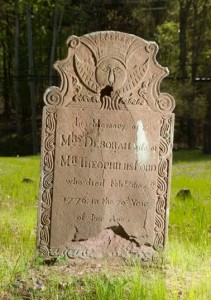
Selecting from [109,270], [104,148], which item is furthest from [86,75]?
[109,270]

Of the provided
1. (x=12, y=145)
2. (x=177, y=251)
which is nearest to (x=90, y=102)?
(x=177, y=251)

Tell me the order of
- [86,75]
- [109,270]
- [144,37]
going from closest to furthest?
[109,270]
[86,75]
[144,37]

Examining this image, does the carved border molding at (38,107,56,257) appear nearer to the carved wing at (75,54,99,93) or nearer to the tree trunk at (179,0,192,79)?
the carved wing at (75,54,99,93)

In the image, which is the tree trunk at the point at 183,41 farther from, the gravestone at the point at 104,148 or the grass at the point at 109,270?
the gravestone at the point at 104,148

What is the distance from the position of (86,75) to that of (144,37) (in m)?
24.3

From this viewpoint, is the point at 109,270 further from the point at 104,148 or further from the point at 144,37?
the point at 144,37

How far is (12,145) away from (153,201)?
26.1 m

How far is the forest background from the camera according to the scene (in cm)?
2709

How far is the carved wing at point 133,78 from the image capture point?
5969mm

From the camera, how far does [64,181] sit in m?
5.96

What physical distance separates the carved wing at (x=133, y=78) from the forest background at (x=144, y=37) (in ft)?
64.9

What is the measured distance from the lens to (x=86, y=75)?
593cm

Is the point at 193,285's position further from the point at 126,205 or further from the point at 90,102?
the point at 90,102

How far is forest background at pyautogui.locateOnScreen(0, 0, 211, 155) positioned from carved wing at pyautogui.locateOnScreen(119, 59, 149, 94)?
19775 mm
